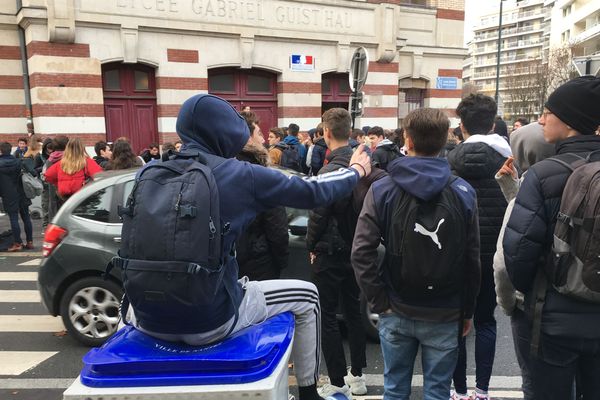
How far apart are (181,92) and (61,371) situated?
1079 cm

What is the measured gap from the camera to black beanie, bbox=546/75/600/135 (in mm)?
2252

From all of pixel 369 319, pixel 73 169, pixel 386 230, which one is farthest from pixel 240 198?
pixel 73 169

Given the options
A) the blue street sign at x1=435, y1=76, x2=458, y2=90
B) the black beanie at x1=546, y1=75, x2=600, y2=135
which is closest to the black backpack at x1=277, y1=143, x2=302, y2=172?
the black beanie at x1=546, y1=75, x2=600, y2=135

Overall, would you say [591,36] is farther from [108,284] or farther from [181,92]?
[108,284]

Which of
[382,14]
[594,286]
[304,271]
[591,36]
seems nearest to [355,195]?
[304,271]

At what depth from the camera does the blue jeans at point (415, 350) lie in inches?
102

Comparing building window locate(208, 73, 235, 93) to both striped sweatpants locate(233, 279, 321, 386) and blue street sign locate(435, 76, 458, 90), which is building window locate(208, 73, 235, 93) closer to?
blue street sign locate(435, 76, 458, 90)

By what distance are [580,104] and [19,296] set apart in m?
6.84

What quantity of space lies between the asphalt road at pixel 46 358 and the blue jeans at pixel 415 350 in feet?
3.96

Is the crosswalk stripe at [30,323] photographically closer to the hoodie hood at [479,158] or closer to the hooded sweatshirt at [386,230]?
the hooded sweatshirt at [386,230]

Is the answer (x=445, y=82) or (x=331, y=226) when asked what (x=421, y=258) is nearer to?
(x=331, y=226)

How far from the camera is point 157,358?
2.00 metres

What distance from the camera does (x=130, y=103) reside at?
13.9m

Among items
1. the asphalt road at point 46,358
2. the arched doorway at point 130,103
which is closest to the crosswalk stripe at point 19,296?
the asphalt road at point 46,358
